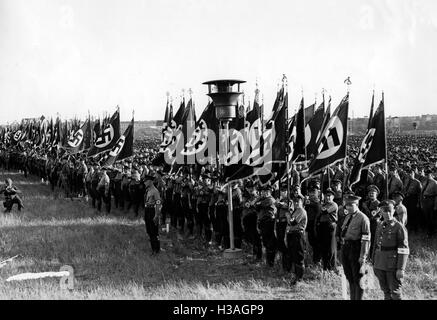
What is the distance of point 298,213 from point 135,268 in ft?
13.2

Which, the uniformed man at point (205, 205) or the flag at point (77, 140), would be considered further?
the flag at point (77, 140)

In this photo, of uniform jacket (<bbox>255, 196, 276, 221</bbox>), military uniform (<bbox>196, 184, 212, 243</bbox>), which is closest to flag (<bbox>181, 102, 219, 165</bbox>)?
military uniform (<bbox>196, 184, 212, 243</bbox>)

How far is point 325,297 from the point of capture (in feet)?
29.2

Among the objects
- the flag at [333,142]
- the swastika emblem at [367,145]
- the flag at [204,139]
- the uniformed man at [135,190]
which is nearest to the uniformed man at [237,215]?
the flag at [333,142]

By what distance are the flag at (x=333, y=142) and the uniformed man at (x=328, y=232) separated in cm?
131

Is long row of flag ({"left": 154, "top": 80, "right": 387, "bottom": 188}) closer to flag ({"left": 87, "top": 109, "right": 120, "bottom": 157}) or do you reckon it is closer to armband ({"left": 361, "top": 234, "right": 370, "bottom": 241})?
flag ({"left": 87, "top": 109, "right": 120, "bottom": 157})

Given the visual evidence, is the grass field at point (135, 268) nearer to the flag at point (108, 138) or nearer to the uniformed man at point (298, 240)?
the uniformed man at point (298, 240)

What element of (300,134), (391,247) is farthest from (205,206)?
(391,247)

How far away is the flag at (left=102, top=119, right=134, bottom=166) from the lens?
19.0 metres

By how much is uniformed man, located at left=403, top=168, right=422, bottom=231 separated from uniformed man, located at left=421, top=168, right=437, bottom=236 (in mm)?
513

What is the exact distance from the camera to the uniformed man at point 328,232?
415 inches

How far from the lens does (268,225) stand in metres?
11.2

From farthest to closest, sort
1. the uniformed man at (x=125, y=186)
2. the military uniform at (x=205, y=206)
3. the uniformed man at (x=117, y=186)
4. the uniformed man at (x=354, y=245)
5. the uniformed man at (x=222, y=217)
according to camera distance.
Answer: the uniformed man at (x=117, y=186) → the uniformed man at (x=125, y=186) → the military uniform at (x=205, y=206) → the uniformed man at (x=222, y=217) → the uniformed man at (x=354, y=245)
